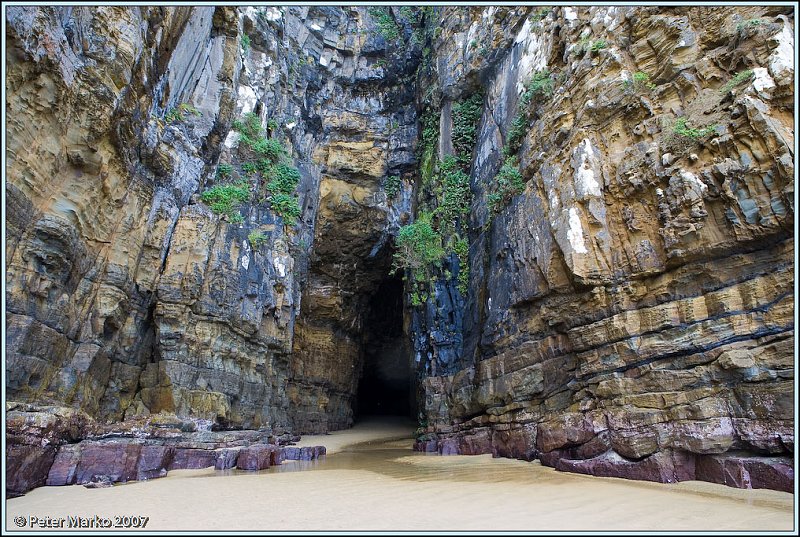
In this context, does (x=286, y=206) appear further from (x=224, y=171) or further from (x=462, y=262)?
(x=462, y=262)

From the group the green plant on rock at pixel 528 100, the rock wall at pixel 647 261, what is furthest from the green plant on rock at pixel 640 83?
the green plant on rock at pixel 528 100

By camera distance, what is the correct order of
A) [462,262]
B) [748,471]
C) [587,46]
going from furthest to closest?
[462,262]
[587,46]
[748,471]

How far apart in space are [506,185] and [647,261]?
594 cm

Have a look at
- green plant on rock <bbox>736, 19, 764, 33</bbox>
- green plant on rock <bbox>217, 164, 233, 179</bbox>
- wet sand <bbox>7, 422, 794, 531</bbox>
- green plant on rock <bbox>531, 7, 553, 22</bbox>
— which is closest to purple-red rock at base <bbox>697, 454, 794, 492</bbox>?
wet sand <bbox>7, 422, 794, 531</bbox>

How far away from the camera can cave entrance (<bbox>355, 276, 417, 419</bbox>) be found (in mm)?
31297

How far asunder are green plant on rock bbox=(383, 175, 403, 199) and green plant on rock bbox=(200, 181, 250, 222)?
1015cm

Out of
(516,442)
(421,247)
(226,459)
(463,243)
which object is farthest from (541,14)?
(226,459)

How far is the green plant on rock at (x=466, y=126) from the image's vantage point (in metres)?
20.1

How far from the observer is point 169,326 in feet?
47.2

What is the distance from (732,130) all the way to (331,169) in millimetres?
20721

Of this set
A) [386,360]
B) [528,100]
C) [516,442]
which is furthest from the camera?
[386,360]

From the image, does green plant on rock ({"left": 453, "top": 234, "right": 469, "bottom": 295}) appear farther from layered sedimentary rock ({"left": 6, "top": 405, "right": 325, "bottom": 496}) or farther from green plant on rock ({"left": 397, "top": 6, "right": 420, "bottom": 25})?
green plant on rock ({"left": 397, "top": 6, "right": 420, "bottom": 25})

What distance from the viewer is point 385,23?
28.1 m

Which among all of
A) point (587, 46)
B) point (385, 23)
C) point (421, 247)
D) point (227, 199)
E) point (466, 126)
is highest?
point (385, 23)
